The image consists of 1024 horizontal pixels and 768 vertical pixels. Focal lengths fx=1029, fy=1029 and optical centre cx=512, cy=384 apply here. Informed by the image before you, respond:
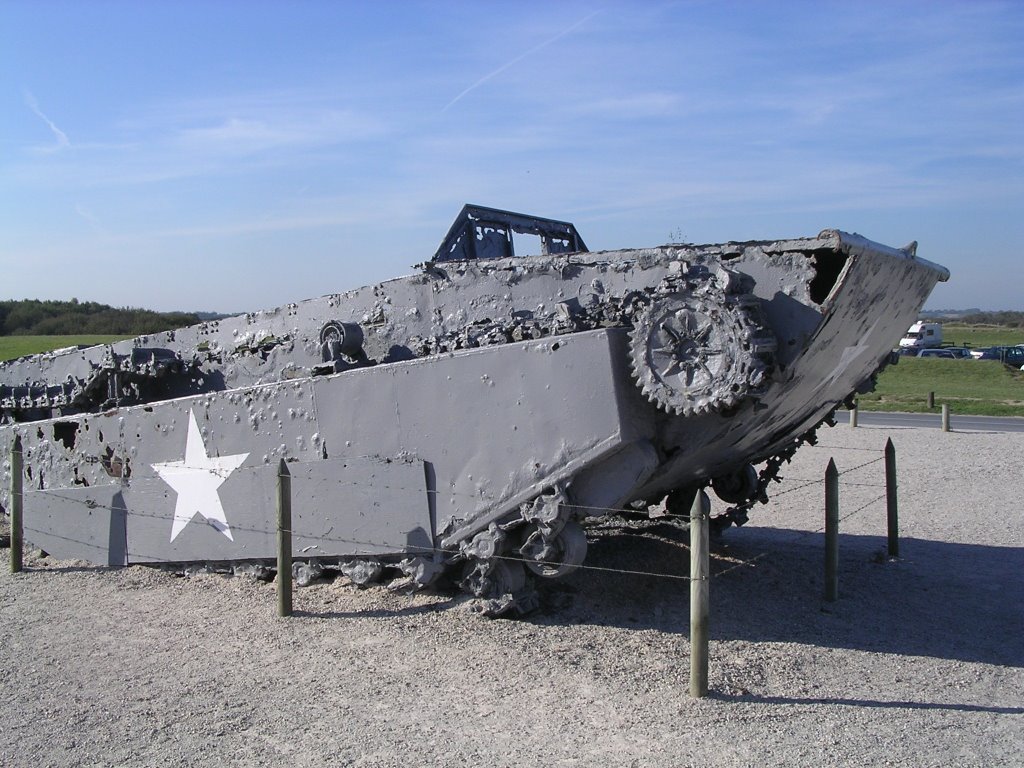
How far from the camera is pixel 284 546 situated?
7629 mm

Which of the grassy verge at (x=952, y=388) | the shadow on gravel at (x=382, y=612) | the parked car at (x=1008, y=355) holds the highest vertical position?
the parked car at (x=1008, y=355)

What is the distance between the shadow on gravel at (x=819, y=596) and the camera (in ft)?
23.6

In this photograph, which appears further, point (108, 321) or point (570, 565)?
point (108, 321)

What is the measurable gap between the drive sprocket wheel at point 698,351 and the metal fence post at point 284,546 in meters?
2.91

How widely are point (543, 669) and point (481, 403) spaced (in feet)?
6.01

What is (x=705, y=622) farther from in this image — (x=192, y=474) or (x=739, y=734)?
(x=192, y=474)

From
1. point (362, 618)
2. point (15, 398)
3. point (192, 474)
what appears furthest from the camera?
point (15, 398)

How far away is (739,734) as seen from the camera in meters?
5.30

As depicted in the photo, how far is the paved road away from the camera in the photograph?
22141mm

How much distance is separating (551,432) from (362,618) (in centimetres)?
206

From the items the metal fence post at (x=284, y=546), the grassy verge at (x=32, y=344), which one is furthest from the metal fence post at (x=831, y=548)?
the grassy verge at (x=32, y=344)

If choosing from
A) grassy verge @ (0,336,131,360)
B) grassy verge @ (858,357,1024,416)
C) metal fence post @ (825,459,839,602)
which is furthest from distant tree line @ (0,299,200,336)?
metal fence post @ (825,459,839,602)

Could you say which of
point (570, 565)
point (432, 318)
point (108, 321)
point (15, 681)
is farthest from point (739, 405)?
point (108, 321)

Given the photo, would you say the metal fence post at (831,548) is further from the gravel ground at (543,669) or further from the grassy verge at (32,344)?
the grassy verge at (32,344)
